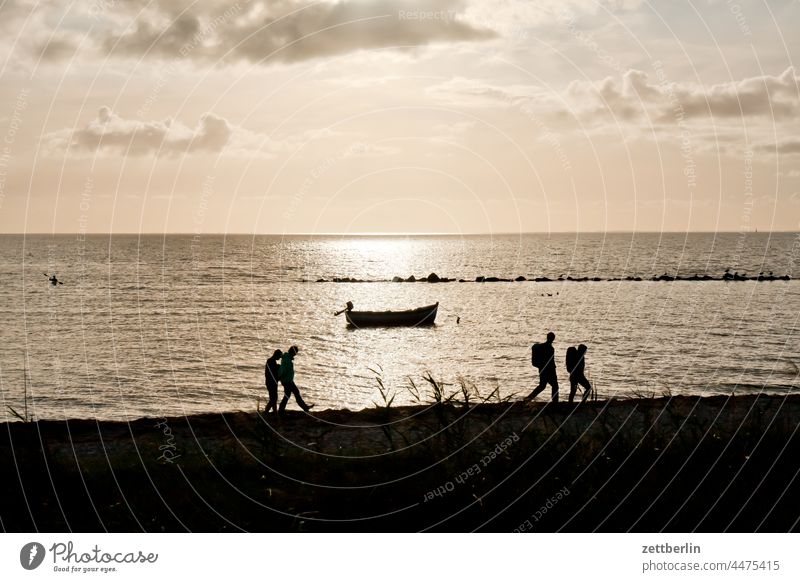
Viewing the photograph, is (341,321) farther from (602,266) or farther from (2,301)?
(602,266)

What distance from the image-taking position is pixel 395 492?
1262cm

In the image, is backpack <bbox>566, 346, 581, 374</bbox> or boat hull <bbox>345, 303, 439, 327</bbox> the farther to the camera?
boat hull <bbox>345, 303, 439, 327</bbox>

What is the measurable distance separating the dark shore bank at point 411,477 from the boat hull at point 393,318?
2095 inches

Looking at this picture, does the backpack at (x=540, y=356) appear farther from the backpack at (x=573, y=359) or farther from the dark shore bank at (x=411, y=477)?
the dark shore bank at (x=411, y=477)

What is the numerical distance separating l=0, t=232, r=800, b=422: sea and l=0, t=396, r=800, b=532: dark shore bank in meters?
1.59

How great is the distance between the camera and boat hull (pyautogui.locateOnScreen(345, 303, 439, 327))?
69.9m

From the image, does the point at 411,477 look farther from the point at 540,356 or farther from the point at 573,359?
the point at 573,359

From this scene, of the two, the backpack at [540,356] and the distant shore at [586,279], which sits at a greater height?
the distant shore at [586,279]

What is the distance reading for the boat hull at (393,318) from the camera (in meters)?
69.9

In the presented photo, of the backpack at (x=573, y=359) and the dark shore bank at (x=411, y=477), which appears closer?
the dark shore bank at (x=411, y=477)
